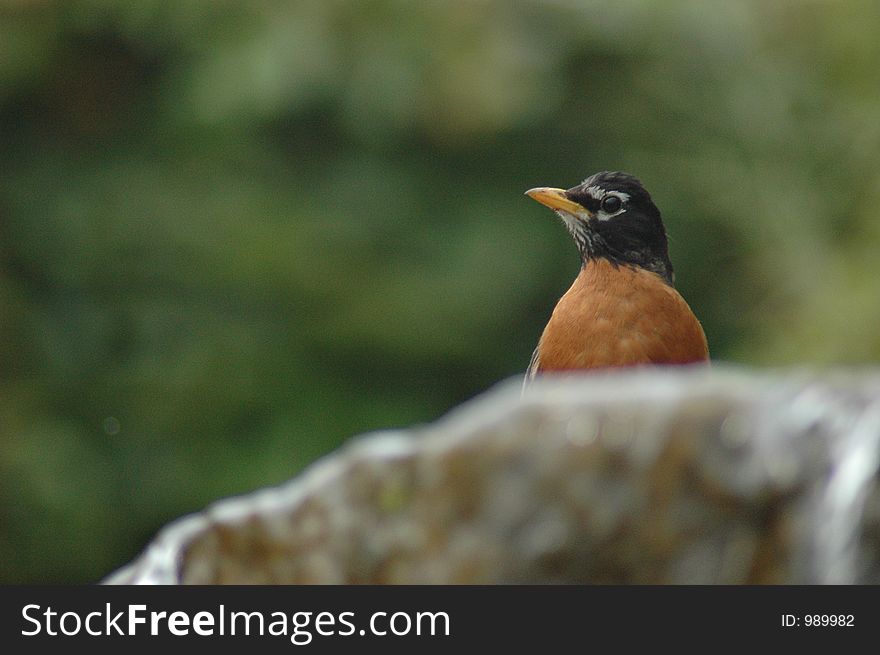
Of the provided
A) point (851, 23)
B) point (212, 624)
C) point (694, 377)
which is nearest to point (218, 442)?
point (851, 23)

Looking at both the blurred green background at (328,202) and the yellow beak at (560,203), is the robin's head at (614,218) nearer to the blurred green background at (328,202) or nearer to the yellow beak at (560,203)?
the yellow beak at (560,203)

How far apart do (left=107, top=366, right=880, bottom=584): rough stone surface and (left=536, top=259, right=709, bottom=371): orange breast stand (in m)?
1.41

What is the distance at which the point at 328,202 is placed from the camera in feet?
27.1

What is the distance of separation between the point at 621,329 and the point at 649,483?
1663mm

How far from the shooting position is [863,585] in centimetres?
272

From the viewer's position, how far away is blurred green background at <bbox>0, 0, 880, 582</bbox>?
7617 millimetres

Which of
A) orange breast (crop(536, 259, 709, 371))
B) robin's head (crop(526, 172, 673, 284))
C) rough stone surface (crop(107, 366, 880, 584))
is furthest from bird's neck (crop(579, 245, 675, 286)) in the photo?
rough stone surface (crop(107, 366, 880, 584))

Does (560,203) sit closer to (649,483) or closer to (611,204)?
(611,204)

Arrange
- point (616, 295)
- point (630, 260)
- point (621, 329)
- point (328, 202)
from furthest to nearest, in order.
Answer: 1. point (328, 202)
2. point (630, 260)
3. point (616, 295)
4. point (621, 329)

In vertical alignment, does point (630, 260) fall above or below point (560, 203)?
below

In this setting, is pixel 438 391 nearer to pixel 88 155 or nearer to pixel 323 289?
pixel 323 289

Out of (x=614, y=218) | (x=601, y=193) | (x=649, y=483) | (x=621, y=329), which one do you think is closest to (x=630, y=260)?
(x=614, y=218)

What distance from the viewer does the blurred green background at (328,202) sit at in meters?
7.62

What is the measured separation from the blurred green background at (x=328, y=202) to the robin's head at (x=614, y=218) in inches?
101
